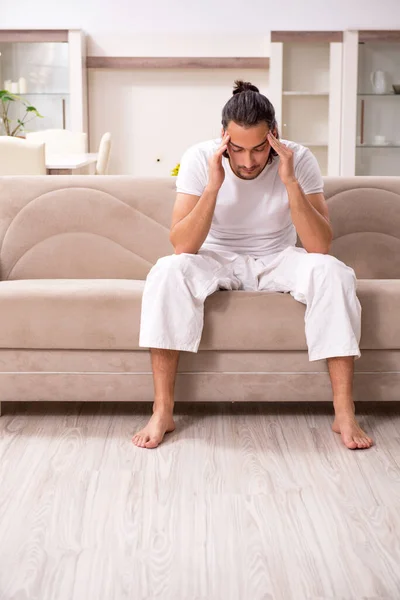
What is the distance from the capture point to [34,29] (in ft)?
20.4

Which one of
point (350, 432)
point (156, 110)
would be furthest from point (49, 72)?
point (350, 432)

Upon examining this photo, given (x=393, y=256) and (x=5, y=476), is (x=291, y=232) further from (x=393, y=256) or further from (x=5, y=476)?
(x=5, y=476)

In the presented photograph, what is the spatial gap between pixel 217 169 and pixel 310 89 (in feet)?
14.3

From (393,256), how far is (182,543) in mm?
1539

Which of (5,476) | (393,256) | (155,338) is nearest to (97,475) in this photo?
(5,476)

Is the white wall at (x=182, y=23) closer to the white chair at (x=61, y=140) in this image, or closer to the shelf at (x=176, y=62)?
the shelf at (x=176, y=62)

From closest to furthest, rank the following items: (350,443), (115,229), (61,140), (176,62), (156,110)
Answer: (350,443)
(115,229)
(61,140)
(176,62)
(156,110)

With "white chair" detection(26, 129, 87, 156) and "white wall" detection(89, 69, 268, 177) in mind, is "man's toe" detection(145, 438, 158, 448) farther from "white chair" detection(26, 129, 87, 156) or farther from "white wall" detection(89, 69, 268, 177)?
"white wall" detection(89, 69, 268, 177)

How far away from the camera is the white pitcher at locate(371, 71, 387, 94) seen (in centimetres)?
635

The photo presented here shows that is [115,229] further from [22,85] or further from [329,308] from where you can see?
[22,85]

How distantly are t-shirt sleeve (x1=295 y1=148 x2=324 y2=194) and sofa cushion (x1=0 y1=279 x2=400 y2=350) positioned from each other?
36cm

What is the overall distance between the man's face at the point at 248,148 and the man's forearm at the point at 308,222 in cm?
12

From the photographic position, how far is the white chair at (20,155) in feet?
14.0

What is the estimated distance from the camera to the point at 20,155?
4.26 m
